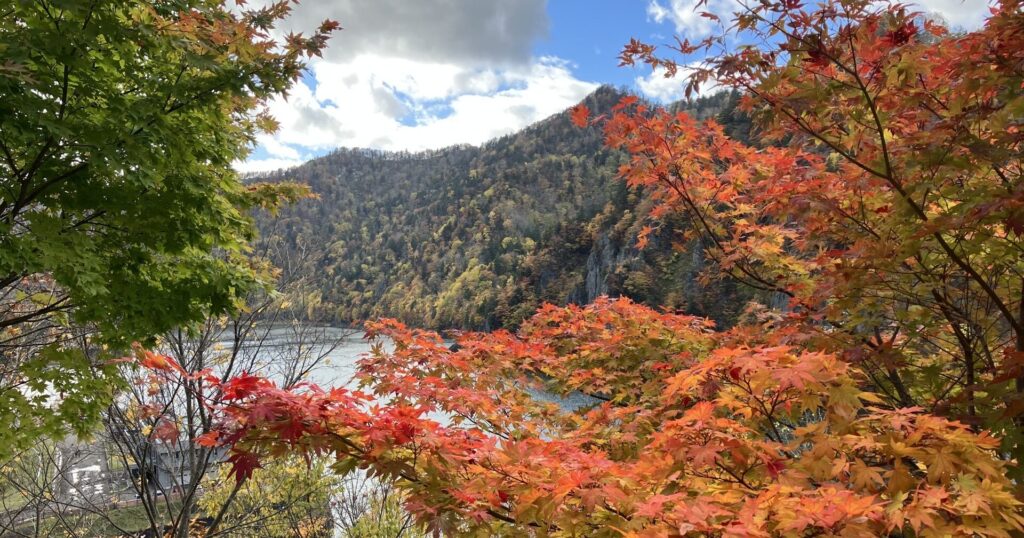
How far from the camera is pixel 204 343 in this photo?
838cm

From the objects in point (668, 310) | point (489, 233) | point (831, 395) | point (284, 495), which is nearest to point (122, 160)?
point (831, 395)

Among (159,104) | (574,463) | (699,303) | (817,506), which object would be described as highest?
(159,104)

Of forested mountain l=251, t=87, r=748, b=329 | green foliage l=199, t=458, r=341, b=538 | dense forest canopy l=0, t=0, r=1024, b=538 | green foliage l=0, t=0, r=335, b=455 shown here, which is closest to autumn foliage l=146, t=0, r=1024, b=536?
dense forest canopy l=0, t=0, r=1024, b=538

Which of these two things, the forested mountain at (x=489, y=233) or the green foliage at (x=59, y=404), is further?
the forested mountain at (x=489, y=233)

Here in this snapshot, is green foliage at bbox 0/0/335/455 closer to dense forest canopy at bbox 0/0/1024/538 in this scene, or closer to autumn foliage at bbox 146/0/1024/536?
dense forest canopy at bbox 0/0/1024/538

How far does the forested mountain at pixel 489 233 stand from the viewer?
1929 inches

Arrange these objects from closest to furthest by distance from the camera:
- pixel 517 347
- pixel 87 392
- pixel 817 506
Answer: pixel 817 506 < pixel 87 392 < pixel 517 347

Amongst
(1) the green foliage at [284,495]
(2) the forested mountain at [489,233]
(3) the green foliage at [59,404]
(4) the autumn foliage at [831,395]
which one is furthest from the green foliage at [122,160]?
(1) the green foliage at [284,495]

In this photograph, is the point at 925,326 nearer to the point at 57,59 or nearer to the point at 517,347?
the point at 517,347

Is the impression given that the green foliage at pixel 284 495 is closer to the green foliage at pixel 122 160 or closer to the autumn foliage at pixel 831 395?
the green foliage at pixel 122 160

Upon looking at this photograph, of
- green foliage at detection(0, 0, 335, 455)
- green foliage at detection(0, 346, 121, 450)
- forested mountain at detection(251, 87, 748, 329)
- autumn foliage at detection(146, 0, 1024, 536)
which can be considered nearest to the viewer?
autumn foliage at detection(146, 0, 1024, 536)

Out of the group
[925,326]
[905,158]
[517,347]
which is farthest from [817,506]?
[517,347]

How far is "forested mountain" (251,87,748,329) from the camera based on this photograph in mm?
49000

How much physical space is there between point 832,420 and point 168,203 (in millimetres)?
5400
